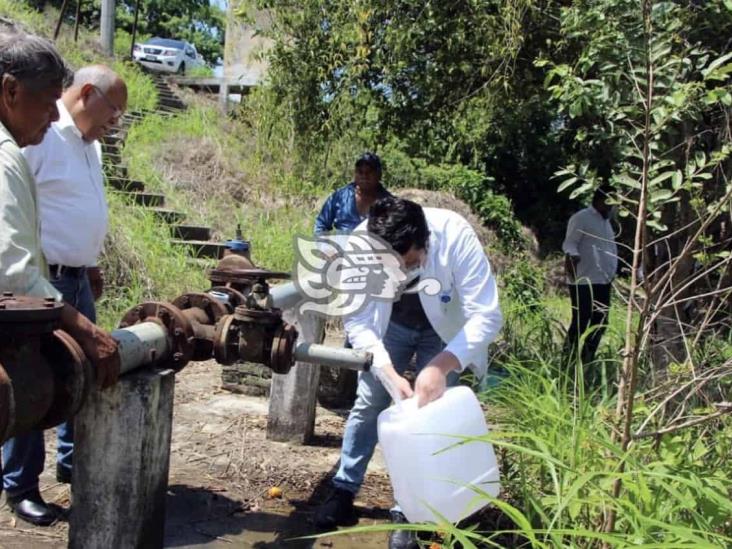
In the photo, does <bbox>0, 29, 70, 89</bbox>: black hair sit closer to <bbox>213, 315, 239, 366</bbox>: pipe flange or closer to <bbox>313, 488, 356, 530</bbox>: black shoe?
<bbox>213, 315, 239, 366</bbox>: pipe flange

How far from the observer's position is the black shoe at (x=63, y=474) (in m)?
3.49

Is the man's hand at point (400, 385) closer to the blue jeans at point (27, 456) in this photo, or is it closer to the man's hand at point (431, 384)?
the man's hand at point (431, 384)

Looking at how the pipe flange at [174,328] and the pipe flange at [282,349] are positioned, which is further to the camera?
the pipe flange at [282,349]

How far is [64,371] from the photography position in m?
1.79

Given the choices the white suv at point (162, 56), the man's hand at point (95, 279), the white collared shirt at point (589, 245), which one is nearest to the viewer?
the man's hand at point (95, 279)

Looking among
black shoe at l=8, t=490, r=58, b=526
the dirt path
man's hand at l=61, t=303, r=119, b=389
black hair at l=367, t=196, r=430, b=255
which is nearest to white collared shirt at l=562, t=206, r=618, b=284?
the dirt path

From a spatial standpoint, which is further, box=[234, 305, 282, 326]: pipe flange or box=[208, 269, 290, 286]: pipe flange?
box=[208, 269, 290, 286]: pipe flange

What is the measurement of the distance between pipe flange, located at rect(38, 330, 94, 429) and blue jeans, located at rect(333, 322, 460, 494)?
169 centimetres

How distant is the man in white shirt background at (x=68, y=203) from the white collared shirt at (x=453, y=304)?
1150 mm

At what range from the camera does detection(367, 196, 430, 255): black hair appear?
2.75 m

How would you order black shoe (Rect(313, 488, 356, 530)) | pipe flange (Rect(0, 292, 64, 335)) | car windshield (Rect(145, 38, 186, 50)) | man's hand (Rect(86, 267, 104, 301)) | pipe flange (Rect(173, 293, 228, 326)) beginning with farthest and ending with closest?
car windshield (Rect(145, 38, 186, 50)) < man's hand (Rect(86, 267, 104, 301)) < black shoe (Rect(313, 488, 356, 530)) < pipe flange (Rect(173, 293, 228, 326)) < pipe flange (Rect(0, 292, 64, 335))

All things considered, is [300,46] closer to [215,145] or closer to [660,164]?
[660,164]

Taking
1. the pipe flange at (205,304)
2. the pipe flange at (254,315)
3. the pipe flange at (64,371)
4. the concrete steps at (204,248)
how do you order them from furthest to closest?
1. the concrete steps at (204,248)
2. the pipe flange at (205,304)
3. the pipe flange at (254,315)
4. the pipe flange at (64,371)

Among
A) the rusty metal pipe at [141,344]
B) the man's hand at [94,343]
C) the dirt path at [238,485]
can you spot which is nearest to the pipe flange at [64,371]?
the man's hand at [94,343]
